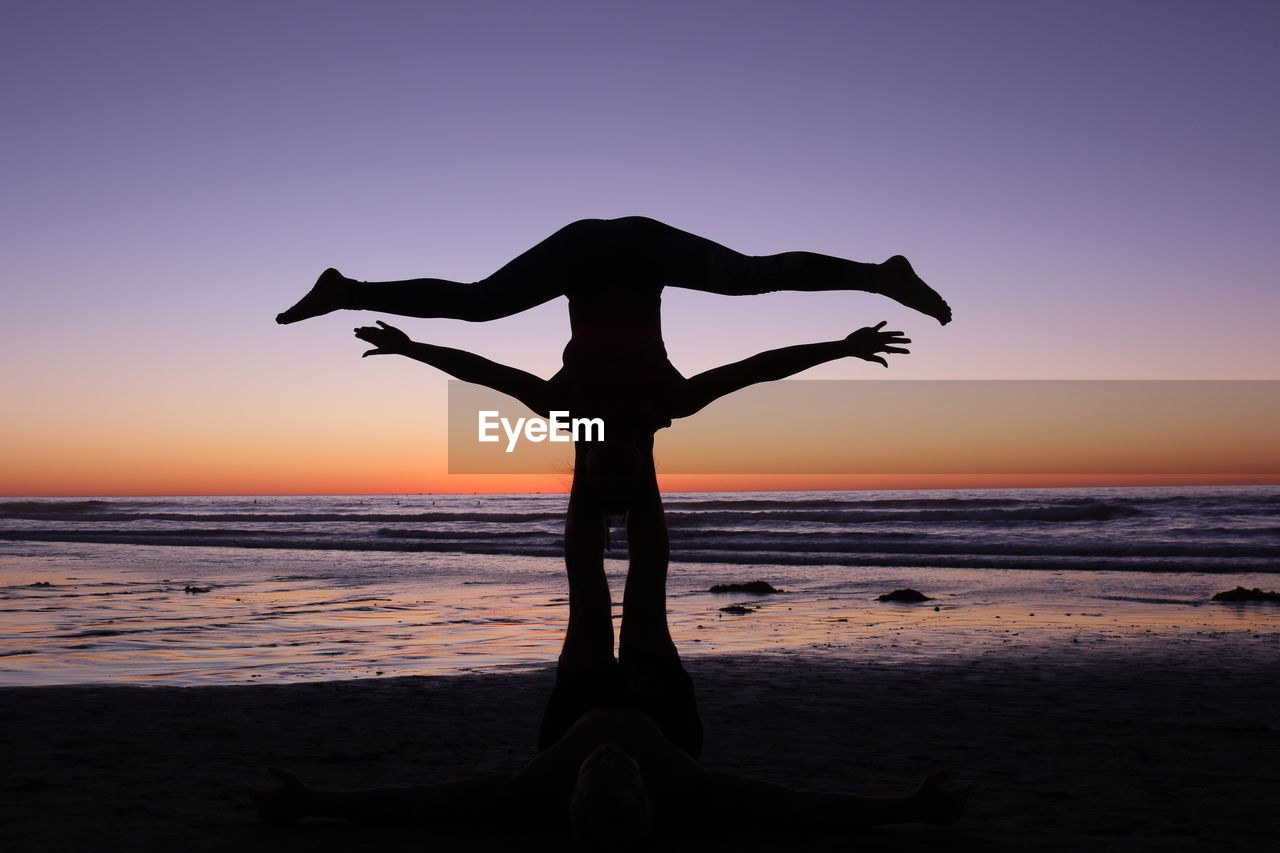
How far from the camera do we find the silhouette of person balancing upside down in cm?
340

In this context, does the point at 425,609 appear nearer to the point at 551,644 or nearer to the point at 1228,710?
the point at 551,644

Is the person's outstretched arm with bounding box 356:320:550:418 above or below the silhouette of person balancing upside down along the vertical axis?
above

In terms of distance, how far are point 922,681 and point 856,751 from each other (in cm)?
226

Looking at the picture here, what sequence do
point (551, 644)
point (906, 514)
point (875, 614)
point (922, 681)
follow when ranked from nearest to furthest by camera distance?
point (922, 681)
point (551, 644)
point (875, 614)
point (906, 514)

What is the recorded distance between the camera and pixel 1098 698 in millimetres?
6320

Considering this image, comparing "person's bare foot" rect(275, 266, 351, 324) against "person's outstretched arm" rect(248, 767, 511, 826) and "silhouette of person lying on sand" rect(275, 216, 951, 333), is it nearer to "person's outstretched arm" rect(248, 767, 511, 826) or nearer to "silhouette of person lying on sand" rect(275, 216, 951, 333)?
"silhouette of person lying on sand" rect(275, 216, 951, 333)

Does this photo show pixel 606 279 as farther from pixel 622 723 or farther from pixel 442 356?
pixel 622 723

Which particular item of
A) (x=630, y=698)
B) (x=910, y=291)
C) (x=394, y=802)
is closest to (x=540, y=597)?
(x=630, y=698)

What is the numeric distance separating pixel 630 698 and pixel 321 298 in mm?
2358

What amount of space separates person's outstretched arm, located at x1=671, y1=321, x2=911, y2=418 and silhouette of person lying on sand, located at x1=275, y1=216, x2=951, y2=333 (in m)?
0.28

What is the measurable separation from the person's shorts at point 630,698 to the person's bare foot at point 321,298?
2.06 meters

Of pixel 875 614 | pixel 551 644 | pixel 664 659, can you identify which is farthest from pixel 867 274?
pixel 875 614

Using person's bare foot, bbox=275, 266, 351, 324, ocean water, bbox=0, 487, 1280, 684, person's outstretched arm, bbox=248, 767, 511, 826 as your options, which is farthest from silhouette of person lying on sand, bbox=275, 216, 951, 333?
ocean water, bbox=0, 487, 1280, 684

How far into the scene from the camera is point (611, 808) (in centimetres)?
289
